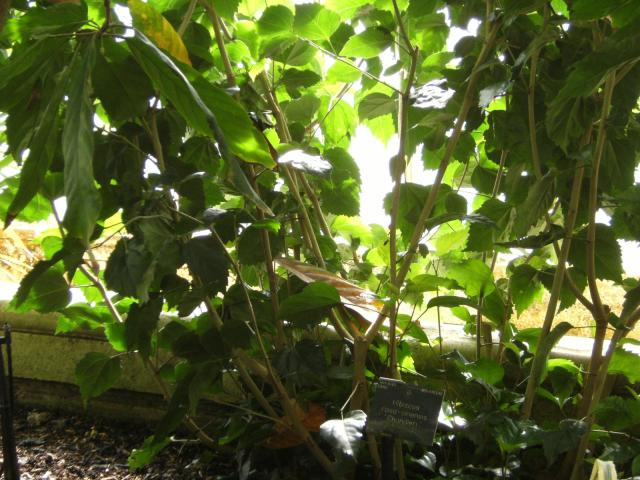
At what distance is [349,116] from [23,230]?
4.84ft

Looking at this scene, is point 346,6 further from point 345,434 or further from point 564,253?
point 345,434

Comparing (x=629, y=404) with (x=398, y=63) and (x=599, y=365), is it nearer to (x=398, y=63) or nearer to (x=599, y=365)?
(x=599, y=365)

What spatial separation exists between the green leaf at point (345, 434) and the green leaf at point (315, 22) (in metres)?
0.53

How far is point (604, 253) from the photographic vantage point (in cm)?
88

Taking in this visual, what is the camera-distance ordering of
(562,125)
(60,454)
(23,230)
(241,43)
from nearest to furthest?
(562,125) < (241,43) < (60,454) < (23,230)

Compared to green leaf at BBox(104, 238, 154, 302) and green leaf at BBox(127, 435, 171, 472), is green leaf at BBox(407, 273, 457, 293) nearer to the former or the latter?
green leaf at BBox(104, 238, 154, 302)

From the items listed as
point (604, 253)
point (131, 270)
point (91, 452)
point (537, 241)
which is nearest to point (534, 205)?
point (537, 241)

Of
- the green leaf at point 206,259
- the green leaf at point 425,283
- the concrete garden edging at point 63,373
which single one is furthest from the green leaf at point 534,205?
the concrete garden edging at point 63,373

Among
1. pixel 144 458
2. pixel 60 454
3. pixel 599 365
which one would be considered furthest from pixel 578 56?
pixel 60 454

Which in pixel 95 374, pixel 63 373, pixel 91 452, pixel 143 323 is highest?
pixel 143 323

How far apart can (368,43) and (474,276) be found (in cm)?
37

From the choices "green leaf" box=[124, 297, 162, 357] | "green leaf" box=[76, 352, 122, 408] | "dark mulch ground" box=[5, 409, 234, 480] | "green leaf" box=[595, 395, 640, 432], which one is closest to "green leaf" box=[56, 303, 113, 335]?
"green leaf" box=[76, 352, 122, 408]

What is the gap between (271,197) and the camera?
997 millimetres

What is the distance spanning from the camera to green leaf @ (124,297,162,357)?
854mm
